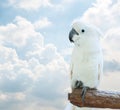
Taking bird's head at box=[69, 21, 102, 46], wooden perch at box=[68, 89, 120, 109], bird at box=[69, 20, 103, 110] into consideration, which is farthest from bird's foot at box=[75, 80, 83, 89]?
bird's head at box=[69, 21, 102, 46]

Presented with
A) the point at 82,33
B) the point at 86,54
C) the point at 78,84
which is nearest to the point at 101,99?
the point at 78,84

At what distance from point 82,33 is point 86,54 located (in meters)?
0.35

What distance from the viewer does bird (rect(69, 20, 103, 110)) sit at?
3.84m

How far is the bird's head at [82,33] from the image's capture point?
3.83 m

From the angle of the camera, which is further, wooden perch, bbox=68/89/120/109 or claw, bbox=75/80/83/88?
claw, bbox=75/80/83/88

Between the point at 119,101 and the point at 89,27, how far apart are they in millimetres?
1332

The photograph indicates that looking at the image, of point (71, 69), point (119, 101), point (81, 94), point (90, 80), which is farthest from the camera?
point (71, 69)

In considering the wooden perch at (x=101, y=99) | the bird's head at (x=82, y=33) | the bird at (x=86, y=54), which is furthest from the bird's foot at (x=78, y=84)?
the bird's head at (x=82, y=33)

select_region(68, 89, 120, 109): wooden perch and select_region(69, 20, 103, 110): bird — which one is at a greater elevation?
select_region(69, 20, 103, 110): bird

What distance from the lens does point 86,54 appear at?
3.85 metres

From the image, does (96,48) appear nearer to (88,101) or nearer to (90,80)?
(90,80)

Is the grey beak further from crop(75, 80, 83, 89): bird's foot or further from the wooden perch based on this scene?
the wooden perch

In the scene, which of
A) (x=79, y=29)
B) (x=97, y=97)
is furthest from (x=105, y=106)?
(x=79, y=29)

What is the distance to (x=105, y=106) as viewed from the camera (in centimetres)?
311
